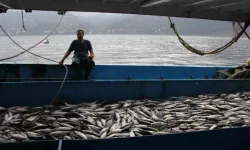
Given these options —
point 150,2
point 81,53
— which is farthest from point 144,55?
point 150,2

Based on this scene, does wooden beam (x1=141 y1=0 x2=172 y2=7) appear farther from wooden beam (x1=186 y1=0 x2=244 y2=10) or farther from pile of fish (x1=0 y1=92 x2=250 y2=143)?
pile of fish (x1=0 y1=92 x2=250 y2=143)

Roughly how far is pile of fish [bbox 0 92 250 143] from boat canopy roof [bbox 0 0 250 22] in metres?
2.75

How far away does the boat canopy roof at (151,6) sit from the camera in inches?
200

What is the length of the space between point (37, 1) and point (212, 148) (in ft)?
15.3

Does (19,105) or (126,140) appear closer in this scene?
(126,140)

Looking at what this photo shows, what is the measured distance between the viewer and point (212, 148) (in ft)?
17.7

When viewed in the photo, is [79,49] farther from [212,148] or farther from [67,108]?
[212,148]

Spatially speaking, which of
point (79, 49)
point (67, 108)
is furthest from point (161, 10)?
point (79, 49)

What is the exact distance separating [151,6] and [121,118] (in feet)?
10.2

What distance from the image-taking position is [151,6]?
18.0ft

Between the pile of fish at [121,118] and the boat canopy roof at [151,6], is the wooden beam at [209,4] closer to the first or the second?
the boat canopy roof at [151,6]

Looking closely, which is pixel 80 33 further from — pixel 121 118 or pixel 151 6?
pixel 151 6

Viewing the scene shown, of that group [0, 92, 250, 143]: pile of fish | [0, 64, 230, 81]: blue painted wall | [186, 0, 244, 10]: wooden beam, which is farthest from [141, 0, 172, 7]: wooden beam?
[0, 64, 230, 81]: blue painted wall

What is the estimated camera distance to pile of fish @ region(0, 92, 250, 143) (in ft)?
19.6
